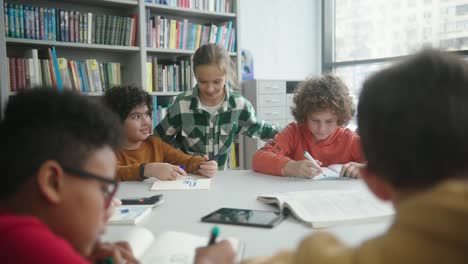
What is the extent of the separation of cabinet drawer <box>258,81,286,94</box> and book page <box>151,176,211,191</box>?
7.21 ft

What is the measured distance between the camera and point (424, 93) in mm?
472

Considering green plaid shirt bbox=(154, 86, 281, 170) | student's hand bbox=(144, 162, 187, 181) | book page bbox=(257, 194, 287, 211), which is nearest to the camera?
book page bbox=(257, 194, 287, 211)

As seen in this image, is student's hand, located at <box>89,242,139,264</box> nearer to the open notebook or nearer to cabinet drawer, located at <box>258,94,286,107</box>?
the open notebook

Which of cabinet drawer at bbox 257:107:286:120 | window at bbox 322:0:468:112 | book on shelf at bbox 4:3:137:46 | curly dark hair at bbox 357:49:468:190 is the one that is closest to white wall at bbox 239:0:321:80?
window at bbox 322:0:468:112

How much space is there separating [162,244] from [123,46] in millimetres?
2415

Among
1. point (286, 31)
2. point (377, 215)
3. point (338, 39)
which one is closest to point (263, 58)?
point (286, 31)

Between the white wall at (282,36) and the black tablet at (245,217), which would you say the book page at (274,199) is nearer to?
the black tablet at (245,217)

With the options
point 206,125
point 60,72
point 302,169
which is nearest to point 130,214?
point 302,169

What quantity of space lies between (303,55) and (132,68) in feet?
7.28

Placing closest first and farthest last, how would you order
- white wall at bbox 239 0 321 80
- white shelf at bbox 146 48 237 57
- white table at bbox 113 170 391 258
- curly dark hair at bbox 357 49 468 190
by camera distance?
1. curly dark hair at bbox 357 49 468 190
2. white table at bbox 113 170 391 258
3. white shelf at bbox 146 48 237 57
4. white wall at bbox 239 0 321 80

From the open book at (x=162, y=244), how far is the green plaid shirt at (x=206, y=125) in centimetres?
118

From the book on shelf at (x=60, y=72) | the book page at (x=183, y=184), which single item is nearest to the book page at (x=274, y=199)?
the book page at (x=183, y=184)

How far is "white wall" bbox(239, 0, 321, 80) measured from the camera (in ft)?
13.6

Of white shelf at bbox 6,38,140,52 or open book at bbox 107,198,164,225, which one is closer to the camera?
open book at bbox 107,198,164,225
